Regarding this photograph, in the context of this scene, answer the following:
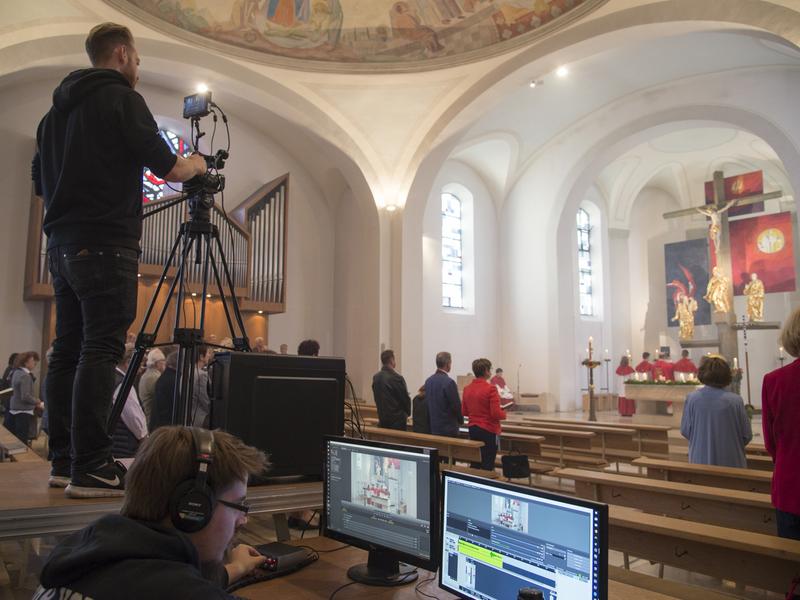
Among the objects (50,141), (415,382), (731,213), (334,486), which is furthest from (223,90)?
(731,213)

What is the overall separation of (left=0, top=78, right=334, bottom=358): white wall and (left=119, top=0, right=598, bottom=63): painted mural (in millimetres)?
2488

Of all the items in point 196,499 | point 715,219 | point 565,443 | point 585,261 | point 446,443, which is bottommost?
point 565,443

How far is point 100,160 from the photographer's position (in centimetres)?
218

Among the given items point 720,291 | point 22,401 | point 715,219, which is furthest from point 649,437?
point 715,219

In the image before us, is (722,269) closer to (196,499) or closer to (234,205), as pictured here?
(234,205)

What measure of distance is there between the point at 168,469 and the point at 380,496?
0.91 m

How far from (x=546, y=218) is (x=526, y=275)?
1505 millimetres

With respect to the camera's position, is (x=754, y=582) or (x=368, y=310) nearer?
(x=754, y=582)

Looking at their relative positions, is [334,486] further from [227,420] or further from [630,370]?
[630,370]

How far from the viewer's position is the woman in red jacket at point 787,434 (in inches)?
112

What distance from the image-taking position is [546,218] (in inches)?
579

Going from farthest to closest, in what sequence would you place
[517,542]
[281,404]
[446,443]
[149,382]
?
1. [446,443]
2. [149,382]
3. [281,404]
4. [517,542]

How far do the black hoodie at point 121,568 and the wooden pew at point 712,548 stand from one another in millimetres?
2432

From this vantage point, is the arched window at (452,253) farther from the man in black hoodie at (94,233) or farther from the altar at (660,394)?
the man in black hoodie at (94,233)
